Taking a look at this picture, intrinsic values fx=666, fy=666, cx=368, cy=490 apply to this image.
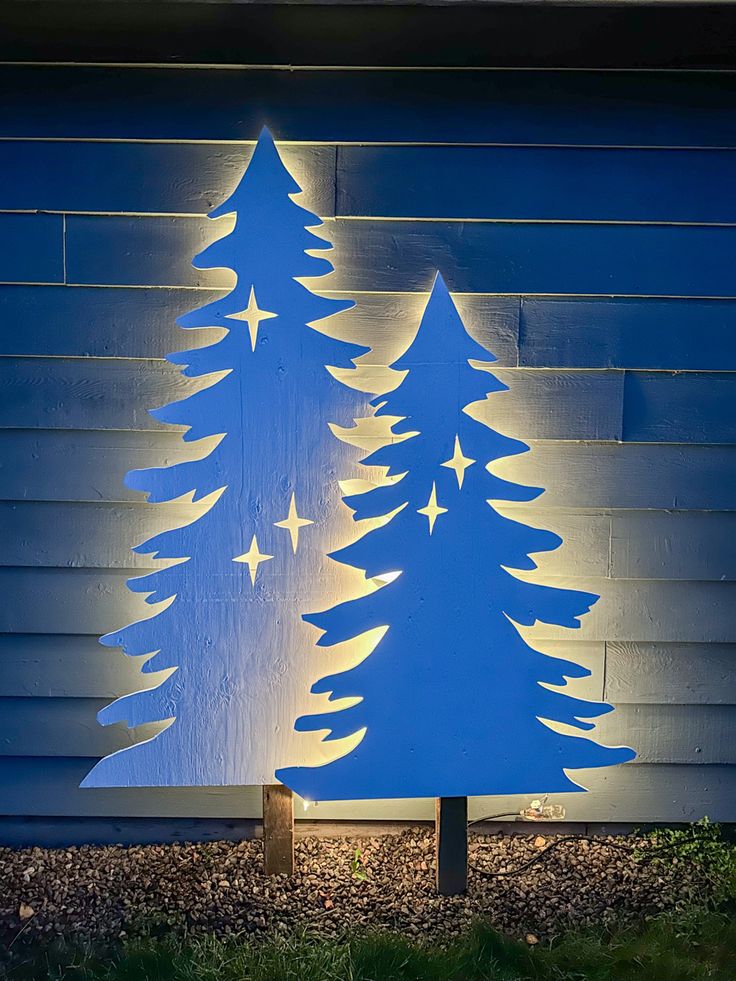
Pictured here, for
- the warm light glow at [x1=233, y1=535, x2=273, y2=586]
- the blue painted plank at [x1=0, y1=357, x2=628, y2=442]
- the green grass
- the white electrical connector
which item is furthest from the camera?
the white electrical connector

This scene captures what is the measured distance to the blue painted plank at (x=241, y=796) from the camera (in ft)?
7.29

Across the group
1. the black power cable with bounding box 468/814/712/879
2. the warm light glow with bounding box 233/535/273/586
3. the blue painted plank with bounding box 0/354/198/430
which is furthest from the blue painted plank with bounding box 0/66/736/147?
the black power cable with bounding box 468/814/712/879

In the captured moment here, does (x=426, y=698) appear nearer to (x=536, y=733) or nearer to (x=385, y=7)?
(x=536, y=733)

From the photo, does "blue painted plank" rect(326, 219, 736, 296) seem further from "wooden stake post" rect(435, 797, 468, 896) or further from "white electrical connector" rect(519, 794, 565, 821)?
"white electrical connector" rect(519, 794, 565, 821)

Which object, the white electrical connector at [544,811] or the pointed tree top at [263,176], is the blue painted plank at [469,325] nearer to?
the pointed tree top at [263,176]

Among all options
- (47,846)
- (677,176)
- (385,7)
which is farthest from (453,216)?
(47,846)

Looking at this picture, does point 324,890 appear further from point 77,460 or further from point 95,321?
point 95,321

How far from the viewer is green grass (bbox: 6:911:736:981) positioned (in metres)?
1.82

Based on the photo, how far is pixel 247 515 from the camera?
6.34 ft

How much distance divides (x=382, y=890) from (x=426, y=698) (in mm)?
691

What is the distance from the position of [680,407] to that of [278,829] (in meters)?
1.83

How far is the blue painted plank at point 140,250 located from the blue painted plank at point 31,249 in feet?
0.12

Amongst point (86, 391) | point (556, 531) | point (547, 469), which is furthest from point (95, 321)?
point (556, 531)

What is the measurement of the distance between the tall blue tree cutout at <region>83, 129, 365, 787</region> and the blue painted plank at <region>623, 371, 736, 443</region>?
88 cm
